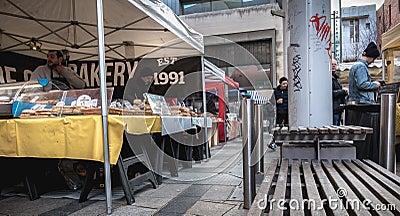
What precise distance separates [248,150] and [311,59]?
1173 mm

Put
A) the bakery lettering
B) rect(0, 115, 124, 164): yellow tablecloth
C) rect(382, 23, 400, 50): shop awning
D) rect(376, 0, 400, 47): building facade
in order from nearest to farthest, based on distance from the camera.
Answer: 1. rect(0, 115, 124, 164): yellow tablecloth
2. the bakery lettering
3. rect(382, 23, 400, 50): shop awning
4. rect(376, 0, 400, 47): building facade

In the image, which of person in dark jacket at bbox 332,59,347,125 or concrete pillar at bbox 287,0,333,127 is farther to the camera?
person in dark jacket at bbox 332,59,347,125

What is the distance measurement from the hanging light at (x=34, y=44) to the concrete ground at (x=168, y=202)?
293cm

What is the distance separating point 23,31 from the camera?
4.91 m

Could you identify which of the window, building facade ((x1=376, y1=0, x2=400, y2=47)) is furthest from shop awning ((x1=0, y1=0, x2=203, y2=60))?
the window

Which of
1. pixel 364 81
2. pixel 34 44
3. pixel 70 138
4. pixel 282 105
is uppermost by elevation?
pixel 34 44

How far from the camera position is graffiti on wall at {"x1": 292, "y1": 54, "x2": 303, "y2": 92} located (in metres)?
3.05

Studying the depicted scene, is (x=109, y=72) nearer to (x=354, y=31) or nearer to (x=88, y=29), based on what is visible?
(x=88, y=29)

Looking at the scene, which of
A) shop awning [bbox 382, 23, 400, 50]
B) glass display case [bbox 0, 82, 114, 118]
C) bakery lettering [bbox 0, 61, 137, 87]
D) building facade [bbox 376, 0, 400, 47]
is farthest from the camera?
building facade [bbox 376, 0, 400, 47]

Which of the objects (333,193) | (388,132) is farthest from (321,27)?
(333,193)

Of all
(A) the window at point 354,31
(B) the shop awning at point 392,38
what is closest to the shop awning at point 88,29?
(B) the shop awning at point 392,38

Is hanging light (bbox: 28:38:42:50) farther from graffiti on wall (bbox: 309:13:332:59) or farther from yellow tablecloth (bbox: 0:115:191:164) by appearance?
graffiti on wall (bbox: 309:13:332:59)

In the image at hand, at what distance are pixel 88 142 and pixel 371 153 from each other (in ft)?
10.7

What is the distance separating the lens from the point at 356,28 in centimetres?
2241
